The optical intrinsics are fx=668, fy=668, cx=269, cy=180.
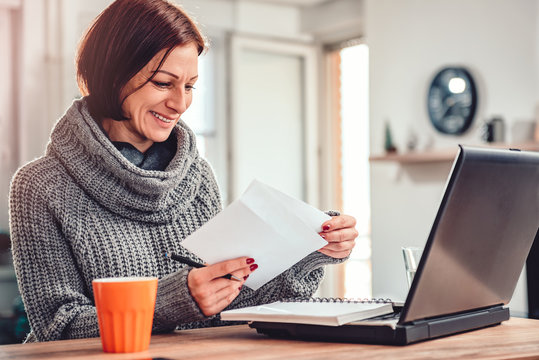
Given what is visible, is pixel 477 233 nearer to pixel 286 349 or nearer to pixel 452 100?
pixel 286 349

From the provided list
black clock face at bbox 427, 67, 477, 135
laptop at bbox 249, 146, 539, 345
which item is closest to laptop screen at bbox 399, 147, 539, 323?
laptop at bbox 249, 146, 539, 345

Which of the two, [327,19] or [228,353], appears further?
[327,19]

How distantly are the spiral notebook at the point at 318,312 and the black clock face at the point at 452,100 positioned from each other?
9.99ft

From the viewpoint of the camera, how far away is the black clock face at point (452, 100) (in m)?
3.96

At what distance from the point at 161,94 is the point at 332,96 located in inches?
163

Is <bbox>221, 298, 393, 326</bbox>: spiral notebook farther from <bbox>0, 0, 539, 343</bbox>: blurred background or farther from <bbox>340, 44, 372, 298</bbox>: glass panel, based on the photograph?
<bbox>340, 44, 372, 298</bbox>: glass panel

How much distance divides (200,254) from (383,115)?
12.1ft

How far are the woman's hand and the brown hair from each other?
1.77 ft

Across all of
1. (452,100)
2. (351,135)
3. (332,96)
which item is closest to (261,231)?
(452,100)

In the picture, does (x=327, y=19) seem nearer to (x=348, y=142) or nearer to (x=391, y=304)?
(x=348, y=142)

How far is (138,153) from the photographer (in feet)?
5.13

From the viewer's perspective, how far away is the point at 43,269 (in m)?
1.29

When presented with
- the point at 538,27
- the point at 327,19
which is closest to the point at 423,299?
the point at 538,27

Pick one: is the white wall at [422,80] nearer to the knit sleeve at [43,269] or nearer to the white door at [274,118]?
the white door at [274,118]
